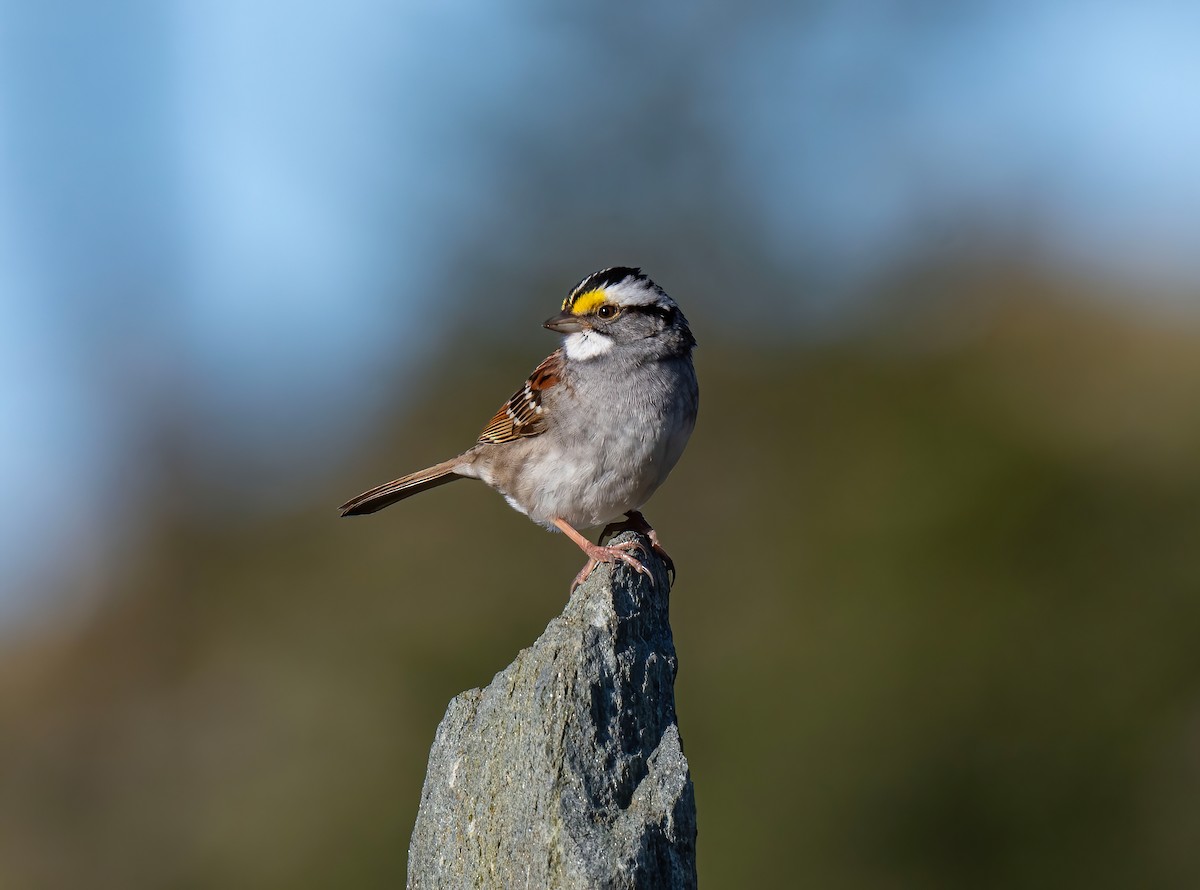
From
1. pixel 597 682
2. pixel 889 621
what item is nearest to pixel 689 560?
pixel 889 621

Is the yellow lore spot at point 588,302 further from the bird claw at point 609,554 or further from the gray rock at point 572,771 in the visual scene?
the gray rock at point 572,771

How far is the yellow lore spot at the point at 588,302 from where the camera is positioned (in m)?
6.13

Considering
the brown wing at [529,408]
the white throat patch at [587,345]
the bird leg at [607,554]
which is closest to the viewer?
the bird leg at [607,554]

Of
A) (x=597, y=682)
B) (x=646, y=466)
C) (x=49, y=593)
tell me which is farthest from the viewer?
(x=49, y=593)

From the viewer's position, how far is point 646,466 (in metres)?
5.71

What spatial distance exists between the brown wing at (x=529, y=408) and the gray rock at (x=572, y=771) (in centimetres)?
228

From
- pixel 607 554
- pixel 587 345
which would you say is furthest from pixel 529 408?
pixel 607 554

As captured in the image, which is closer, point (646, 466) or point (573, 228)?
point (646, 466)

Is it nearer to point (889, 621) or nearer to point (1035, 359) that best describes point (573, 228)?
point (1035, 359)

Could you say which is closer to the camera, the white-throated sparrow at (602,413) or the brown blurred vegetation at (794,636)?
the white-throated sparrow at (602,413)

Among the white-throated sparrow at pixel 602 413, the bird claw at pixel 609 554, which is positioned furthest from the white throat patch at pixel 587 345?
the bird claw at pixel 609 554

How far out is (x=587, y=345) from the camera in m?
6.15

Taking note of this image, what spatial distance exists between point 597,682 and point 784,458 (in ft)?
30.3

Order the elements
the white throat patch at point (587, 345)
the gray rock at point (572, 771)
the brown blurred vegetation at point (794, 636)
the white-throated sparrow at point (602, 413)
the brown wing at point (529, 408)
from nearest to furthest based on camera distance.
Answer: the gray rock at point (572, 771), the white-throated sparrow at point (602, 413), the white throat patch at point (587, 345), the brown wing at point (529, 408), the brown blurred vegetation at point (794, 636)
